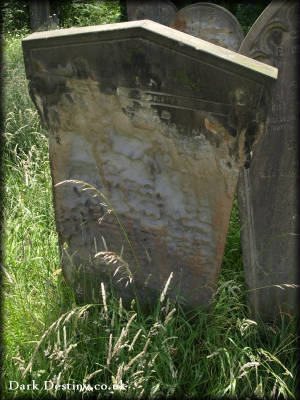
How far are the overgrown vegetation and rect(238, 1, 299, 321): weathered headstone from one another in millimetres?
134

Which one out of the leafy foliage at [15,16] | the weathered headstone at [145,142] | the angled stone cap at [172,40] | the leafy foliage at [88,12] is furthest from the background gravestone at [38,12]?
the angled stone cap at [172,40]

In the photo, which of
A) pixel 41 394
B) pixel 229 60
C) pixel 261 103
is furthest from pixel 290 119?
pixel 41 394

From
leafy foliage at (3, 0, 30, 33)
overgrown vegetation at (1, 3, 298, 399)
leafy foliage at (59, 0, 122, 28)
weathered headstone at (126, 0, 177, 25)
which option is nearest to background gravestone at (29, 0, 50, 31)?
leafy foliage at (3, 0, 30, 33)

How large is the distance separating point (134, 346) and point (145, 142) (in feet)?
3.06

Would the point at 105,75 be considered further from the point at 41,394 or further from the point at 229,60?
the point at 41,394

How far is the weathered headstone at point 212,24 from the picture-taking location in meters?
3.47

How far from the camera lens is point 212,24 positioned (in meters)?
3.56

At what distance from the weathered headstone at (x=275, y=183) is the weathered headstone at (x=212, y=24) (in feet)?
4.51

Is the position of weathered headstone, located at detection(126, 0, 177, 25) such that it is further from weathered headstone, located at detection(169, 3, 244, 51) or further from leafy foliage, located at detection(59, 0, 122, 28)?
leafy foliage, located at detection(59, 0, 122, 28)

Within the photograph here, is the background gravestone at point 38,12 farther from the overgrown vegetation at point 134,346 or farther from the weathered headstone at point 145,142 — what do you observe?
the weathered headstone at point 145,142

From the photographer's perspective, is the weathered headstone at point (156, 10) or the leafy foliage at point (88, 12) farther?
the leafy foliage at point (88, 12)

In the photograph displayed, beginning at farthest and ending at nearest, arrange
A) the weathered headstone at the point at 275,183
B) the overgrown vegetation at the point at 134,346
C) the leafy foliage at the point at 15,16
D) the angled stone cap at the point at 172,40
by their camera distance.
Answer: the leafy foliage at the point at 15,16
the weathered headstone at the point at 275,183
the overgrown vegetation at the point at 134,346
the angled stone cap at the point at 172,40

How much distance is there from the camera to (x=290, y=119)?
220 centimetres

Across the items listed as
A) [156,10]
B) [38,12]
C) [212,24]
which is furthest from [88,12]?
[212,24]
